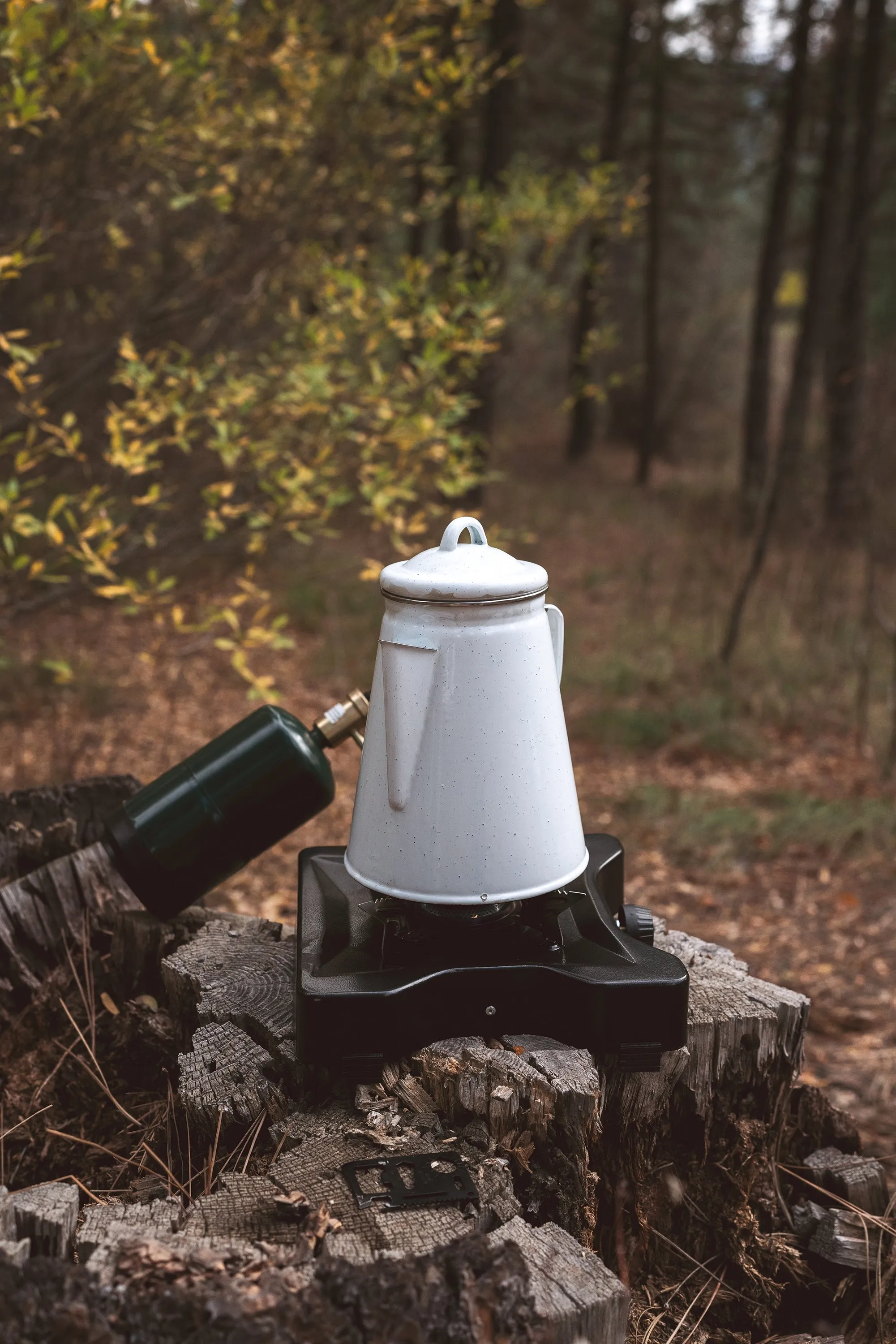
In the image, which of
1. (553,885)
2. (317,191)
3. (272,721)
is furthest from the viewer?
(317,191)

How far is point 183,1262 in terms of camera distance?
1.39 meters

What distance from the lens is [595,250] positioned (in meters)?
8.49

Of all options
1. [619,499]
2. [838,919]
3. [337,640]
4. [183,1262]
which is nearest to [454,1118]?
[183,1262]

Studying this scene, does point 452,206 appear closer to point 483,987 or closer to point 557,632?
point 557,632

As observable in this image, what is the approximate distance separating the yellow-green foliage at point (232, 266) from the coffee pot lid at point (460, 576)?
5.17ft

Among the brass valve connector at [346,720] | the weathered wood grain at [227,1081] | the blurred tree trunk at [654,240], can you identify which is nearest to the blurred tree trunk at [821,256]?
the blurred tree trunk at [654,240]

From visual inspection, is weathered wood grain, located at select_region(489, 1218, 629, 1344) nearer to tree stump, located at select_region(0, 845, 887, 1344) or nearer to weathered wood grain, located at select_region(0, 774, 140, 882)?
tree stump, located at select_region(0, 845, 887, 1344)

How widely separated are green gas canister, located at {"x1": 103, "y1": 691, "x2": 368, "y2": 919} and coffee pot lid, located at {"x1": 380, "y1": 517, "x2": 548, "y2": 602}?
439 mm

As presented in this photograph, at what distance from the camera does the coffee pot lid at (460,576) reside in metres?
1.75

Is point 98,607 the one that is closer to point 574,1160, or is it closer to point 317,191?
point 317,191

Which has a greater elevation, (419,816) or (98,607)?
(419,816)

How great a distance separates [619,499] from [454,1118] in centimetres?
1303

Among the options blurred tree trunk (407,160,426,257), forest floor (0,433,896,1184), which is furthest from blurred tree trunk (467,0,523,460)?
forest floor (0,433,896,1184)

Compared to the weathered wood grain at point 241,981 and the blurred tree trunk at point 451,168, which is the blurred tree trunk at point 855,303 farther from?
the weathered wood grain at point 241,981
